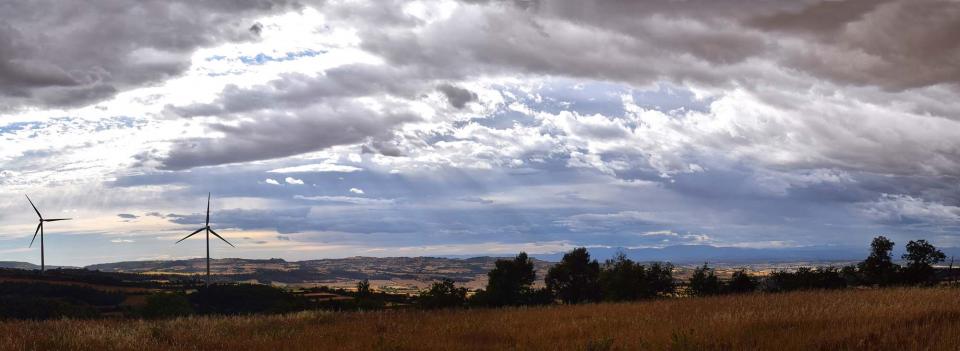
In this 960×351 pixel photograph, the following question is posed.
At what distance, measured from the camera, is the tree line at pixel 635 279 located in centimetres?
5525

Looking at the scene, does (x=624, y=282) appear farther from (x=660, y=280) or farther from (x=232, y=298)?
(x=232, y=298)

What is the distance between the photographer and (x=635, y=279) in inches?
2203

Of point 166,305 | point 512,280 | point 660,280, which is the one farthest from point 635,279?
point 166,305

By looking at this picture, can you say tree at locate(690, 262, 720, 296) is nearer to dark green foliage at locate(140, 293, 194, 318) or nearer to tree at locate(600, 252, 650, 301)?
tree at locate(600, 252, 650, 301)

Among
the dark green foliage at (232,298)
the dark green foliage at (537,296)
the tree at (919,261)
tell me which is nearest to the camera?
the tree at (919,261)

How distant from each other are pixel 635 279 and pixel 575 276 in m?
11.1

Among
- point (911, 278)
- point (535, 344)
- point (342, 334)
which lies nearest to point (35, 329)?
point (342, 334)

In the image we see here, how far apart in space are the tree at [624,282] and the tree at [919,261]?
810 inches

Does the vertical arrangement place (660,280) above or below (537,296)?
above

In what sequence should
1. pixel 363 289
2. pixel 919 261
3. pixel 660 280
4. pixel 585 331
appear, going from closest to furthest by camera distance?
1. pixel 585 331
2. pixel 919 261
3. pixel 660 280
4. pixel 363 289

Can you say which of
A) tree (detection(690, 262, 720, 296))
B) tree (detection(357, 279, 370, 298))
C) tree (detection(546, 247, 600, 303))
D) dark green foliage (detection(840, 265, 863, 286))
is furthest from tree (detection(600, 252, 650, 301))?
tree (detection(357, 279, 370, 298))

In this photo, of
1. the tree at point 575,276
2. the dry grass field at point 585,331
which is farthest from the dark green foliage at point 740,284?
the dry grass field at point 585,331

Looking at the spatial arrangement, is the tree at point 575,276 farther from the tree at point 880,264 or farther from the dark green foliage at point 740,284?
the tree at point 880,264

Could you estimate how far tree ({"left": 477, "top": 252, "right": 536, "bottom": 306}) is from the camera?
65.2 m
